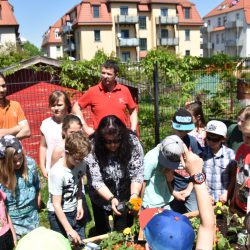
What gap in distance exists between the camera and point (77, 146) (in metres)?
2.58

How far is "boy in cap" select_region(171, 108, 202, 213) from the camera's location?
3188 mm

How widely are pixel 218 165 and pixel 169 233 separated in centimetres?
202

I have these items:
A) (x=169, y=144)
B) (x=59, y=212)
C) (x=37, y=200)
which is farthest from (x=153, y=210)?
(x=37, y=200)

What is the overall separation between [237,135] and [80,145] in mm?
2509

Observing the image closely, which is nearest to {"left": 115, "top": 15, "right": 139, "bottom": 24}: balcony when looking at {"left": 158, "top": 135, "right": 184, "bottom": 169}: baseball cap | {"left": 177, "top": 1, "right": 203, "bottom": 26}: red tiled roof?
{"left": 177, "top": 1, "right": 203, "bottom": 26}: red tiled roof

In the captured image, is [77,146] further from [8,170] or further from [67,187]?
[8,170]

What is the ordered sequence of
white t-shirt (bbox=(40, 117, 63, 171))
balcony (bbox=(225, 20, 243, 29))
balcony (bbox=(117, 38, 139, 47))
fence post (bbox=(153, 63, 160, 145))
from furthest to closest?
balcony (bbox=(225, 20, 243, 29)) < balcony (bbox=(117, 38, 139, 47)) < fence post (bbox=(153, 63, 160, 145)) < white t-shirt (bbox=(40, 117, 63, 171))

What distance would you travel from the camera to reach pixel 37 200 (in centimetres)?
313

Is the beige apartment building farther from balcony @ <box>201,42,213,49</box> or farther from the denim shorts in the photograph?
the denim shorts

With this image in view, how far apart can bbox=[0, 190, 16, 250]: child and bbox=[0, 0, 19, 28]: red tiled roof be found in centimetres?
3900

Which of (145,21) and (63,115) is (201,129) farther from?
(145,21)

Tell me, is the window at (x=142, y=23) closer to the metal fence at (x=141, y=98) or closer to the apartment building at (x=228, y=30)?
the apartment building at (x=228, y=30)

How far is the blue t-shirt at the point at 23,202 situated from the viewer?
288cm

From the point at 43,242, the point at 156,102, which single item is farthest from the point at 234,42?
the point at 43,242
